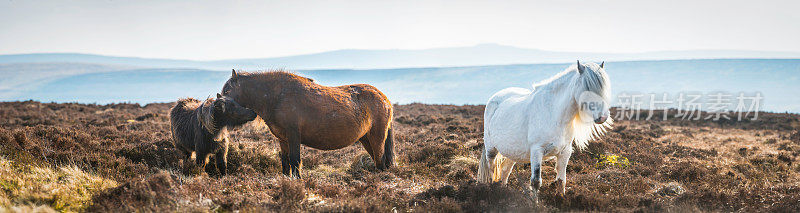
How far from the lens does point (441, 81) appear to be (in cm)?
12812

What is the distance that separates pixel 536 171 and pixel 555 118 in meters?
0.58

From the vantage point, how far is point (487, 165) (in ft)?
17.9

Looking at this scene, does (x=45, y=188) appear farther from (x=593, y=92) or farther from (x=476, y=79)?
(x=476, y=79)

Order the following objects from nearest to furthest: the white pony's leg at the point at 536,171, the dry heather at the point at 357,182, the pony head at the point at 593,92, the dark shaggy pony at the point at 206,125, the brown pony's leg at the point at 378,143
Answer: the pony head at the point at 593,92 → the dry heather at the point at 357,182 → the white pony's leg at the point at 536,171 → the dark shaggy pony at the point at 206,125 → the brown pony's leg at the point at 378,143

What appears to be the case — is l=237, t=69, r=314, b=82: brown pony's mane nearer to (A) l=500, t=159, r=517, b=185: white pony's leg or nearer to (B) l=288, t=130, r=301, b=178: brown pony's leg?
(B) l=288, t=130, r=301, b=178: brown pony's leg

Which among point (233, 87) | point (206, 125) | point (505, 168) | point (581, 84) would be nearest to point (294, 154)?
point (233, 87)

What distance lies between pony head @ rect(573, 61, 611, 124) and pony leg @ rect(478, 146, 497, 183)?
1.54 m

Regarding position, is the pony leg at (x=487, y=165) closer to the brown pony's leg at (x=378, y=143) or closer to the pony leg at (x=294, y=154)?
the brown pony's leg at (x=378, y=143)

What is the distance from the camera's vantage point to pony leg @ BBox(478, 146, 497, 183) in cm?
534

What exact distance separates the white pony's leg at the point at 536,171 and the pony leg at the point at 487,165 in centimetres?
99

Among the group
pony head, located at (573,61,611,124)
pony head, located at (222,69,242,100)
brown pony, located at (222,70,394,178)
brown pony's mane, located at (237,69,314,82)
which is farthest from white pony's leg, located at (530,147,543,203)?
pony head, located at (222,69,242,100)

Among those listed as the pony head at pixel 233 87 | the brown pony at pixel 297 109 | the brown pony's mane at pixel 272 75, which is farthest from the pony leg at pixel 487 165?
the pony head at pixel 233 87

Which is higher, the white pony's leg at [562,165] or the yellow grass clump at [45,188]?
the white pony's leg at [562,165]

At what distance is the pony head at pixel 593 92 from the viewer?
381 centimetres
